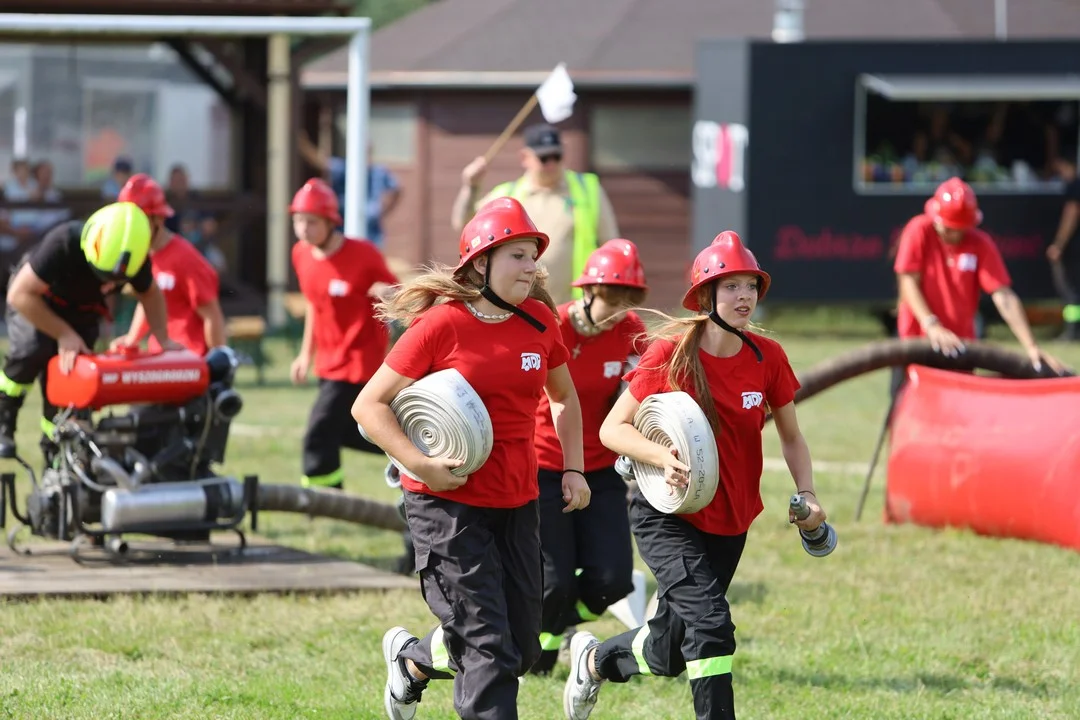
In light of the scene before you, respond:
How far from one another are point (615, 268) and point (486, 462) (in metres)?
1.51

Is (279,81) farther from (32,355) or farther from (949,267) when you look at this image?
(32,355)

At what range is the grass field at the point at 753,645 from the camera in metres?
6.52

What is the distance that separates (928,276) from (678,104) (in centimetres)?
1397

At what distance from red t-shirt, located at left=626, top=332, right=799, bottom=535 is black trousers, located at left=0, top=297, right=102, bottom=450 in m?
4.06

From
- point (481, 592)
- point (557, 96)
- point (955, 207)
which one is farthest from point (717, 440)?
point (955, 207)

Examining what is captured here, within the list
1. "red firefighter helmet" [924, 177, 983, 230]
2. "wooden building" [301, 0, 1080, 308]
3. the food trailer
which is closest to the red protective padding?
"red firefighter helmet" [924, 177, 983, 230]

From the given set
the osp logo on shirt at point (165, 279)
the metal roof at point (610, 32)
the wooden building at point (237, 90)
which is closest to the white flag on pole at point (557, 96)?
the osp logo on shirt at point (165, 279)

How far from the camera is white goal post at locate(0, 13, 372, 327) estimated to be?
15.1 m

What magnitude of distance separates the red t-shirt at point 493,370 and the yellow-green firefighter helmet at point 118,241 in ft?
10.3

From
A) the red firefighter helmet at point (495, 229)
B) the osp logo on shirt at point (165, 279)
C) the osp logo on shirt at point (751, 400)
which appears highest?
the red firefighter helmet at point (495, 229)

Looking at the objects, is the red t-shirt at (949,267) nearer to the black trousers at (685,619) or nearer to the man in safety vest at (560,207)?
the man in safety vest at (560,207)

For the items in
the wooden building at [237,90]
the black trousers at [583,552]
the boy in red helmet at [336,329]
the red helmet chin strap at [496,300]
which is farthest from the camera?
the wooden building at [237,90]

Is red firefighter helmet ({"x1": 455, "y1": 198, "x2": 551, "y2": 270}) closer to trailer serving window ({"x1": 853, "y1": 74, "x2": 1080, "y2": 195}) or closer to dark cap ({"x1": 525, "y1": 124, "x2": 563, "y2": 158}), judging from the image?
dark cap ({"x1": 525, "y1": 124, "x2": 563, "y2": 158})

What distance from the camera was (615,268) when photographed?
22.0 ft
